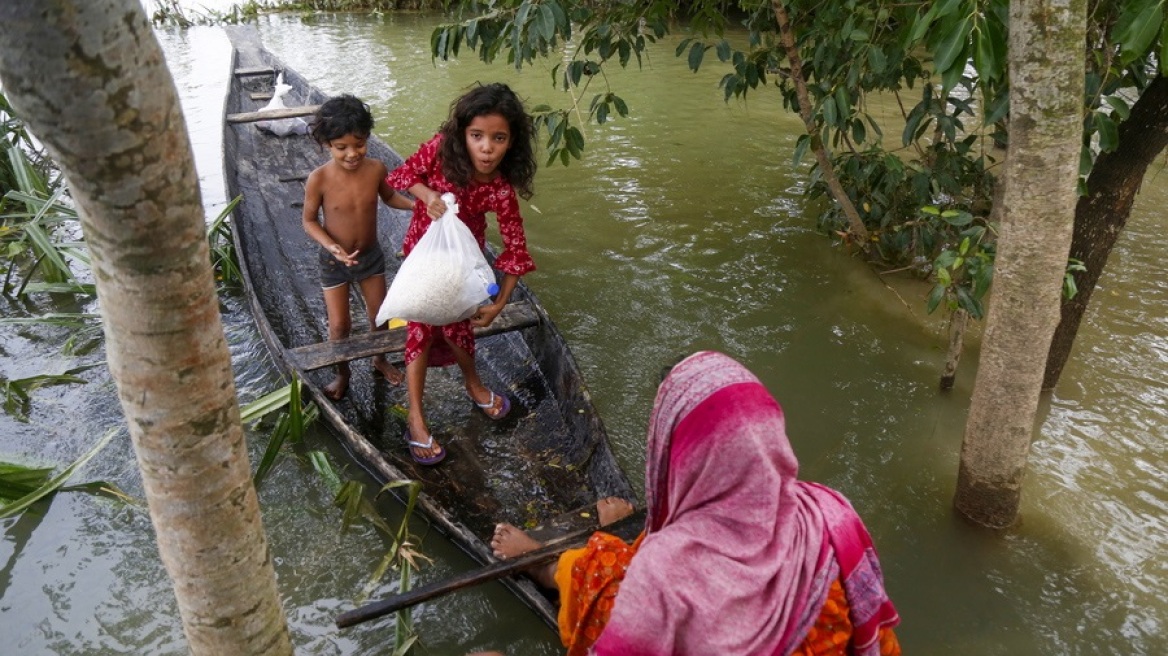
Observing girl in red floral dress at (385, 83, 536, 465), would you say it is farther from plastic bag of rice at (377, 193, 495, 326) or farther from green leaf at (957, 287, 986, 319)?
green leaf at (957, 287, 986, 319)

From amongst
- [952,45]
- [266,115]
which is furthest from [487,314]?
[266,115]

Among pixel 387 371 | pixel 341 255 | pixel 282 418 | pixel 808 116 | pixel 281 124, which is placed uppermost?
pixel 808 116

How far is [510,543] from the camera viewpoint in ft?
8.18

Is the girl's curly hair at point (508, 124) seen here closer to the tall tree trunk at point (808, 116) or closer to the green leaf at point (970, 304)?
the tall tree trunk at point (808, 116)

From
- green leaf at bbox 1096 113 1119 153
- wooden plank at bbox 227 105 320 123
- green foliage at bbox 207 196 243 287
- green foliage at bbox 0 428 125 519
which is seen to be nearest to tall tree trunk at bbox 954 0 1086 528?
green leaf at bbox 1096 113 1119 153

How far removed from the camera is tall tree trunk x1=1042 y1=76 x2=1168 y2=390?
2.91 m

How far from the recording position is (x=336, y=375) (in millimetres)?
3627

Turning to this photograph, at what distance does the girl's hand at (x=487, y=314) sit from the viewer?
124 inches

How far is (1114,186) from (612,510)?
2.27 m

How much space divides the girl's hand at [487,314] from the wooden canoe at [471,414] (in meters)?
0.24

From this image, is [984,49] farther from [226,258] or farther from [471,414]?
[226,258]

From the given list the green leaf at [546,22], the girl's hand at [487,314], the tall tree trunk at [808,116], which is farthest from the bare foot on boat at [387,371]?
the tall tree trunk at [808,116]

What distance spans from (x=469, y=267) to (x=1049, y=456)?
8.31 ft

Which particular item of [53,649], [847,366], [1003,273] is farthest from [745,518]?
[847,366]
